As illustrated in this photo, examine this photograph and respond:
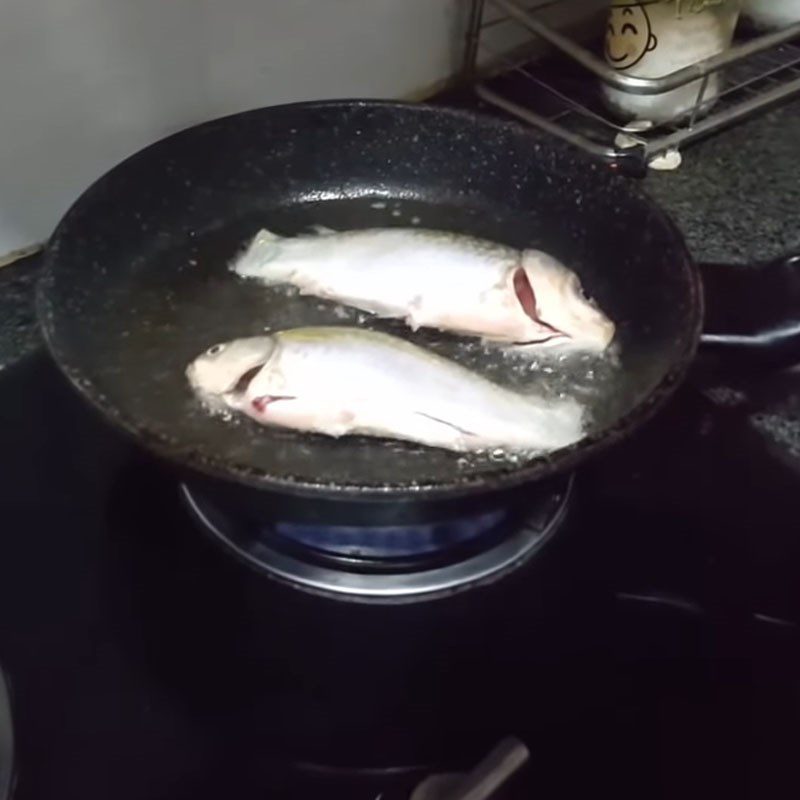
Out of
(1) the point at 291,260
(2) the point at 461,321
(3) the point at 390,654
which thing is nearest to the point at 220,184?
(1) the point at 291,260

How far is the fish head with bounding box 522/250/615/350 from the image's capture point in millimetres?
649

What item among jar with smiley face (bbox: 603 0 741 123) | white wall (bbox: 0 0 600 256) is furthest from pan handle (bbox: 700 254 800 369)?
white wall (bbox: 0 0 600 256)

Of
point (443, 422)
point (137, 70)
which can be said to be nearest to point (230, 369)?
point (443, 422)

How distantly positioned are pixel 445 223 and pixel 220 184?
0.14 meters

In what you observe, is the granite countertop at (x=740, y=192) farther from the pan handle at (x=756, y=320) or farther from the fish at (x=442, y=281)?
the fish at (x=442, y=281)

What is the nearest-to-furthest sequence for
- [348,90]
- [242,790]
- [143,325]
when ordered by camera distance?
[242,790] → [143,325] → [348,90]

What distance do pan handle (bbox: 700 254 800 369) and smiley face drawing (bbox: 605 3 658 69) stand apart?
22 centimetres

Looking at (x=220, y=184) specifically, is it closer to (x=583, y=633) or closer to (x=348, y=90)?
(x=348, y=90)

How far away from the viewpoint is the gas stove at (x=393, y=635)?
538mm

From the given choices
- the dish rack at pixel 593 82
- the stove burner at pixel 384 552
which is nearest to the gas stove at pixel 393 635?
the stove burner at pixel 384 552

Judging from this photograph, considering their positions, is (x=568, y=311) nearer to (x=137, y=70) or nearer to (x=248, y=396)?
(x=248, y=396)

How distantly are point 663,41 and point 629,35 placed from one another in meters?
0.03

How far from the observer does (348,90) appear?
2.88ft

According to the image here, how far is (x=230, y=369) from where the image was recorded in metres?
0.61
